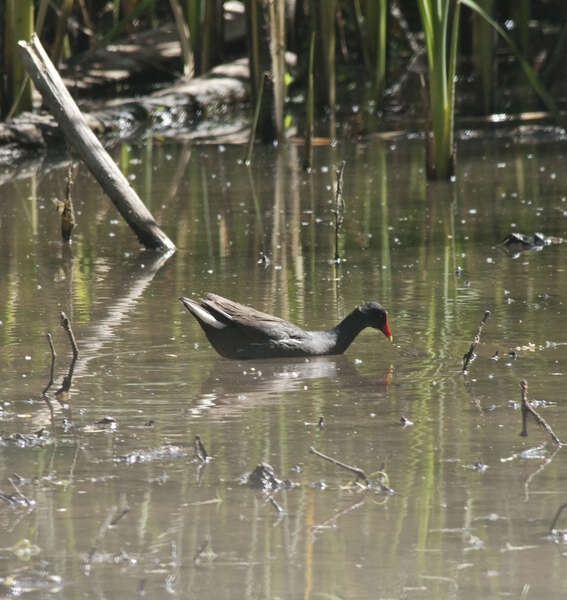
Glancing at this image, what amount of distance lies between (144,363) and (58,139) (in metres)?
8.75

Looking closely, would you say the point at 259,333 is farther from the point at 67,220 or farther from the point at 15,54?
the point at 15,54

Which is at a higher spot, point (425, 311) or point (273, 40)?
point (273, 40)

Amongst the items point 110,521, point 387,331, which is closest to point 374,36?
point 387,331

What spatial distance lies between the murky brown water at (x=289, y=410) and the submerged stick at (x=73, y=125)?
44 centimetres

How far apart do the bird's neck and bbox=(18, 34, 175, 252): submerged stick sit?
9.37 ft

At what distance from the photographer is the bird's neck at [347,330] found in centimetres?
680

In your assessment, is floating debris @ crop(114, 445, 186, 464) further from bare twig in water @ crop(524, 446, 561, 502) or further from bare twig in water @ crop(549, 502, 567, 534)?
bare twig in water @ crop(549, 502, 567, 534)

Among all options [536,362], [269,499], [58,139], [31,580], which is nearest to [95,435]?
[269,499]

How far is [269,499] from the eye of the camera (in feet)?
14.9

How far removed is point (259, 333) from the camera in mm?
6664

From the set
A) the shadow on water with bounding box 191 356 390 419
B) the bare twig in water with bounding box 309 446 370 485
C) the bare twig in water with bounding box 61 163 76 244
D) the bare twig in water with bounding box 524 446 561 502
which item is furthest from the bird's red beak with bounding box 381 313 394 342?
the bare twig in water with bounding box 61 163 76 244

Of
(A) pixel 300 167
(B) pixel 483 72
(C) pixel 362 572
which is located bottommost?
(C) pixel 362 572

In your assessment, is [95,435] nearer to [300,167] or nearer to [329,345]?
[329,345]

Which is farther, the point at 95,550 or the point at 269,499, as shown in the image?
the point at 269,499
